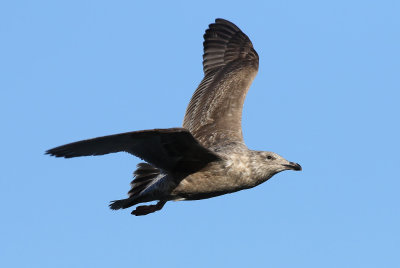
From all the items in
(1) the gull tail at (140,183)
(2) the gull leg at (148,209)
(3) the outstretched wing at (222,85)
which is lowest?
(2) the gull leg at (148,209)

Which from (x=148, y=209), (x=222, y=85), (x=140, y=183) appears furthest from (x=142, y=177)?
(x=222, y=85)

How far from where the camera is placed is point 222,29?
14719 mm

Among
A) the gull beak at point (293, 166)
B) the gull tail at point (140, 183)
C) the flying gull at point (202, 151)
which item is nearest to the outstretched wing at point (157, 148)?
the flying gull at point (202, 151)

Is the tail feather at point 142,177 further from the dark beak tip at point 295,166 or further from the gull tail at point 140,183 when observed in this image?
the dark beak tip at point 295,166

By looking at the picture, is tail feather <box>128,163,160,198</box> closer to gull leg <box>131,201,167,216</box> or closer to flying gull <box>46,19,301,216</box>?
flying gull <box>46,19,301,216</box>

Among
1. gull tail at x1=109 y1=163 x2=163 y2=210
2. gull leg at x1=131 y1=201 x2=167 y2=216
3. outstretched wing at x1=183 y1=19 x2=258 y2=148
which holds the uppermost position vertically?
outstretched wing at x1=183 y1=19 x2=258 y2=148

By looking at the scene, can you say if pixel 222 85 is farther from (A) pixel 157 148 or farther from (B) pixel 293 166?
(A) pixel 157 148

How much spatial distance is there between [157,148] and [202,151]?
694 millimetres

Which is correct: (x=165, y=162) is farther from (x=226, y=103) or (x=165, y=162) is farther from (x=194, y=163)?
(x=226, y=103)

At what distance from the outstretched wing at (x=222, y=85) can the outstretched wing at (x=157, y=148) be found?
1.56 m

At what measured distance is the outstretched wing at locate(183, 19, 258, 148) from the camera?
1211 cm

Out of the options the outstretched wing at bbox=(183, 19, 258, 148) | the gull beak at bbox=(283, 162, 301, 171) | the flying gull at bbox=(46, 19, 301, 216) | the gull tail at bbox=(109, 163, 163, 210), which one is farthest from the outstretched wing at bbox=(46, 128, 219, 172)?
the outstretched wing at bbox=(183, 19, 258, 148)

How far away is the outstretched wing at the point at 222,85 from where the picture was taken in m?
12.1

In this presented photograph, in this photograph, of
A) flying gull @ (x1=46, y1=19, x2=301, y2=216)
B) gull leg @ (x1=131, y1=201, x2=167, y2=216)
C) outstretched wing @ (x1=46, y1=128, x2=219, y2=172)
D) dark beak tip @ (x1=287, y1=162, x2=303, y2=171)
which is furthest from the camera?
gull leg @ (x1=131, y1=201, x2=167, y2=216)
